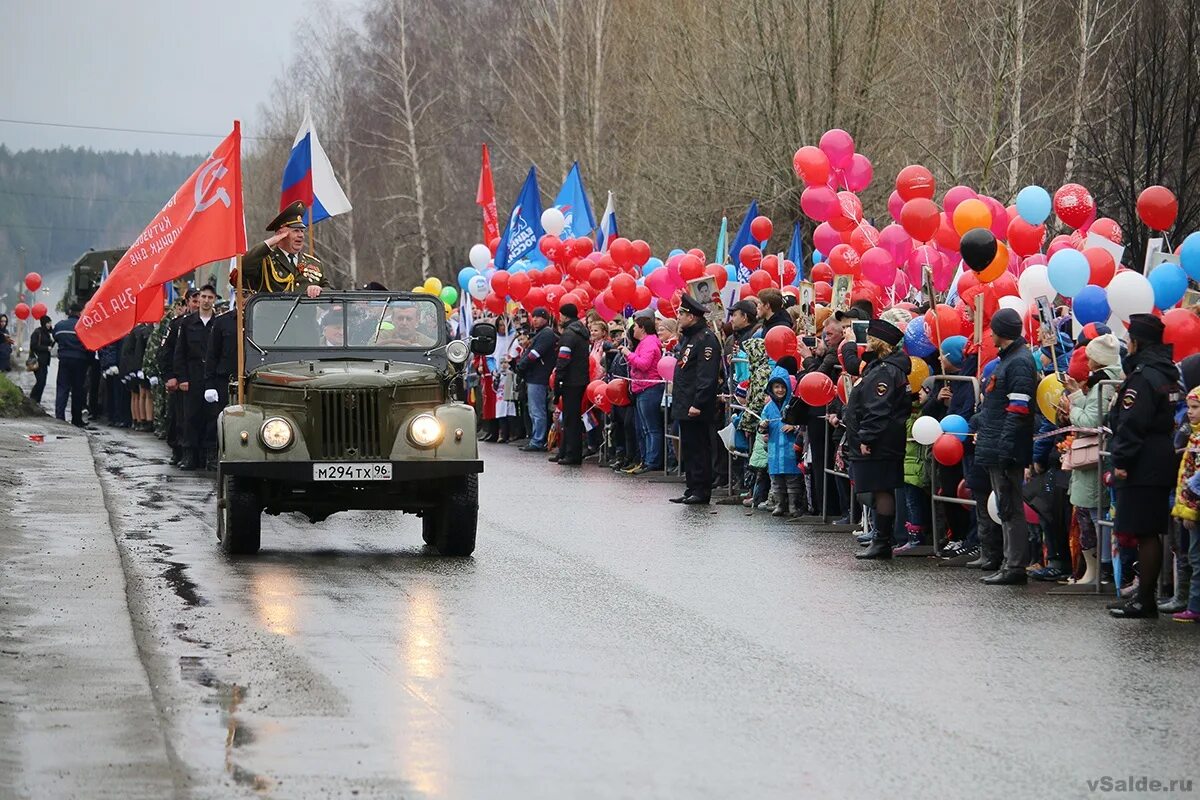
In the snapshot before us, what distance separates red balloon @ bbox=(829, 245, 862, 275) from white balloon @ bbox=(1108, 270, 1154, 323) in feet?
19.8

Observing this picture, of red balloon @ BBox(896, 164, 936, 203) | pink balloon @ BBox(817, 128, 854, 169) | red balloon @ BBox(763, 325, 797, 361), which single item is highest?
pink balloon @ BBox(817, 128, 854, 169)

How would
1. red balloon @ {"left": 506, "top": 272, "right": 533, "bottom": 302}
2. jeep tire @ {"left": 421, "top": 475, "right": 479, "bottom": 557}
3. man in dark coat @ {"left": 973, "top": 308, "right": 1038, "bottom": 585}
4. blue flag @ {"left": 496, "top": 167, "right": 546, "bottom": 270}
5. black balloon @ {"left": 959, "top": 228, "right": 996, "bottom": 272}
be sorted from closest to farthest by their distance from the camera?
man in dark coat @ {"left": 973, "top": 308, "right": 1038, "bottom": 585}
jeep tire @ {"left": 421, "top": 475, "right": 479, "bottom": 557}
black balloon @ {"left": 959, "top": 228, "right": 996, "bottom": 272}
red balloon @ {"left": 506, "top": 272, "right": 533, "bottom": 302}
blue flag @ {"left": 496, "top": 167, "right": 546, "bottom": 270}

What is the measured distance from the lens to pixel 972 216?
16875 mm

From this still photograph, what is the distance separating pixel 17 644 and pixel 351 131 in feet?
210

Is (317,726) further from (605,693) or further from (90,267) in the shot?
(90,267)

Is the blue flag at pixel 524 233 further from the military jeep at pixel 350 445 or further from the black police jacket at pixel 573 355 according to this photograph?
the military jeep at pixel 350 445

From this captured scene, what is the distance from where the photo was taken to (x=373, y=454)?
46.9ft

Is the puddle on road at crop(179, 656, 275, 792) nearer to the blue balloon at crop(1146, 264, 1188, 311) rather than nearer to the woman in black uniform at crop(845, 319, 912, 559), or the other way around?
the woman in black uniform at crop(845, 319, 912, 559)

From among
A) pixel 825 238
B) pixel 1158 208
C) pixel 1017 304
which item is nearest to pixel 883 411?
pixel 1017 304

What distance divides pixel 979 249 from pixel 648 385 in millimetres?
8838

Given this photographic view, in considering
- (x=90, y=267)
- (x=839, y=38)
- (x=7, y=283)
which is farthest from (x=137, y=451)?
(x=7, y=283)

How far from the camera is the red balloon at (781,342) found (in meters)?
18.0

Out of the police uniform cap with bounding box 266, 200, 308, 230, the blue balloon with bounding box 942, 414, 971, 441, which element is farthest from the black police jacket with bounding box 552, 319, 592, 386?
the blue balloon with bounding box 942, 414, 971, 441

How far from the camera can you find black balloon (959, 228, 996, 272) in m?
14.8
